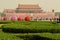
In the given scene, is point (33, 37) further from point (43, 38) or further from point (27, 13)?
point (27, 13)

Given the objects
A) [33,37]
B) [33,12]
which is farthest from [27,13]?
[33,37]

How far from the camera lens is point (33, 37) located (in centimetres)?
1034

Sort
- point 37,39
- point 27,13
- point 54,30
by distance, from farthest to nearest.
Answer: point 27,13 → point 54,30 → point 37,39

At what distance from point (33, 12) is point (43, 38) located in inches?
1887

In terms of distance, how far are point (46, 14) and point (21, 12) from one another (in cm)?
681

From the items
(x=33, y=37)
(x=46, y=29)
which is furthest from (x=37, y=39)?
(x=46, y=29)

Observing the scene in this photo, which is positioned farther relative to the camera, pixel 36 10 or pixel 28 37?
pixel 36 10

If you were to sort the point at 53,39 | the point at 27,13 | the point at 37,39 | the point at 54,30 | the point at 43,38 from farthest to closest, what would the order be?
the point at 27,13
the point at 54,30
the point at 37,39
the point at 43,38
the point at 53,39

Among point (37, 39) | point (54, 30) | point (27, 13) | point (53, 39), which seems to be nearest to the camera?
point (53, 39)

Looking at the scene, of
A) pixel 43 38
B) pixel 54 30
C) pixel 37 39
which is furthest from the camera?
pixel 54 30

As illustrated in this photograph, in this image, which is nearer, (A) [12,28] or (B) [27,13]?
(A) [12,28]

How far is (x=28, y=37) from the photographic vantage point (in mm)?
10305

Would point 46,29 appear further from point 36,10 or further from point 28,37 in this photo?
point 36,10

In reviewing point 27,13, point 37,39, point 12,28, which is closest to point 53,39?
point 37,39
